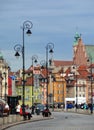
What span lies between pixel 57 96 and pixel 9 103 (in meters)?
136

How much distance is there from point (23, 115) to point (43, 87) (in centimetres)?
13487

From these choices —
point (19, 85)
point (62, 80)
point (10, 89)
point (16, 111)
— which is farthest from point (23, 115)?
point (62, 80)

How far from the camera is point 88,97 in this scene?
196 m

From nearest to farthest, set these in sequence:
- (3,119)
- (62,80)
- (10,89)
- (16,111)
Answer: (3,119) → (16,111) → (10,89) → (62,80)

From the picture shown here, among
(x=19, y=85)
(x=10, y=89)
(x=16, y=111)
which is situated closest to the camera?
Result: (x=16, y=111)

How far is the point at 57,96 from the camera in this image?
192 meters

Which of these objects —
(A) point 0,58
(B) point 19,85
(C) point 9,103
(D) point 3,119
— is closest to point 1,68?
(A) point 0,58

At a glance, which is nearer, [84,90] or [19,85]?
[19,85]

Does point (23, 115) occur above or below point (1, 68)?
below

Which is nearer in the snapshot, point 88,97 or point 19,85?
point 19,85

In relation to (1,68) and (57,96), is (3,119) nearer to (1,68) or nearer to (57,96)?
(1,68)

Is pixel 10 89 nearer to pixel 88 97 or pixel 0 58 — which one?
pixel 0 58

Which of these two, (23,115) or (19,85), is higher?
(19,85)

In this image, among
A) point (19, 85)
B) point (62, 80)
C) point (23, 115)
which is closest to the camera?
point (23, 115)
